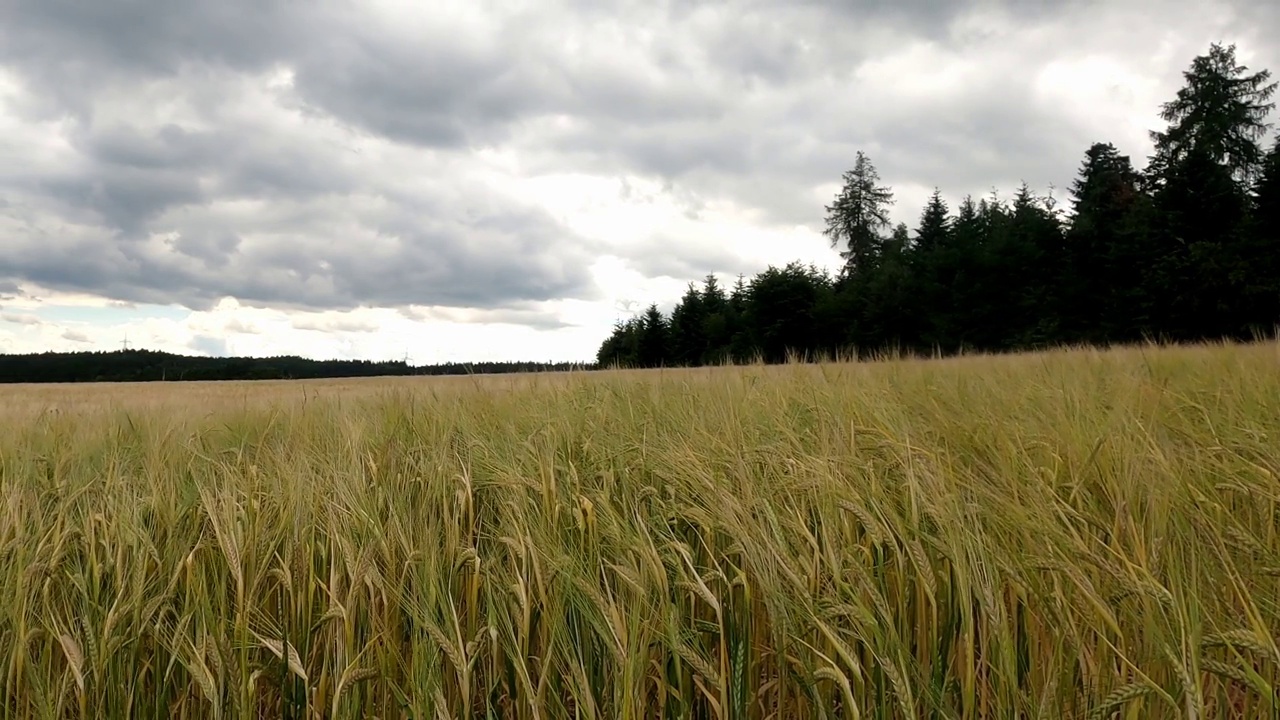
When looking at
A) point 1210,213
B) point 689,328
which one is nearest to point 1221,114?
point 1210,213

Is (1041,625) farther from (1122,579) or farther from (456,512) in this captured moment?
(456,512)

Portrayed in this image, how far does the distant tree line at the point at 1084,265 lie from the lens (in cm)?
1984

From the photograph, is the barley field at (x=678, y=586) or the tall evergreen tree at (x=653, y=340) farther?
the tall evergreen tree at (x=653, y=340)

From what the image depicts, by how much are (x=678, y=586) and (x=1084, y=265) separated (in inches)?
1173

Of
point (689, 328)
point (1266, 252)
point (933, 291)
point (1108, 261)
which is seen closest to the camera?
point (1266, 252)

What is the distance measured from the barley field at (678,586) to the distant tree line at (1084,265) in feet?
27.5

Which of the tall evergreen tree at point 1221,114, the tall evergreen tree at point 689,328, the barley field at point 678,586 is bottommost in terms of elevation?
the barley field at point 678,586

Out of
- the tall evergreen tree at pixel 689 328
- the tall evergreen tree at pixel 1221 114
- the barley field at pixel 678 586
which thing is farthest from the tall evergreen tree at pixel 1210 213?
the tall evergreen tree at pixel 689 328

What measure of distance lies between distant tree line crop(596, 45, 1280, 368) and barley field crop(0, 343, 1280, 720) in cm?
840

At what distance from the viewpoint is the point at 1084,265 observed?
25.8m

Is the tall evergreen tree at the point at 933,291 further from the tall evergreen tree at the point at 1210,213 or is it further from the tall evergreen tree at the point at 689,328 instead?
the tall evergreen tree at the point at 689,328

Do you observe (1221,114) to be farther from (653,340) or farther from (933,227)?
(653,340)

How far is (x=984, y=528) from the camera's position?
162cm

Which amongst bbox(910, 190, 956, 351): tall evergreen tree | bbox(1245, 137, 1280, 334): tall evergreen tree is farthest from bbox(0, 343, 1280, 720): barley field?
bbox(910, 190, 956, 351): tall evergreen tree
